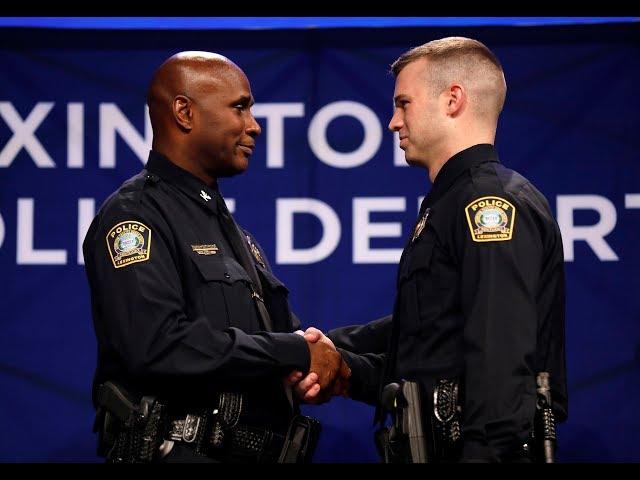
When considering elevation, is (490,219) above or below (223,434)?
above

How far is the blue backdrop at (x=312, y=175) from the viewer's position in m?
4.41

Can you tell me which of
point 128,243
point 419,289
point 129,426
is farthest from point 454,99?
point 129,426

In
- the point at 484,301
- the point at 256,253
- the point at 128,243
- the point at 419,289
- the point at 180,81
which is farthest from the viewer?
the point at 256,253

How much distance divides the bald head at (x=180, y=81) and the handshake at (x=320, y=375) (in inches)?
32.7

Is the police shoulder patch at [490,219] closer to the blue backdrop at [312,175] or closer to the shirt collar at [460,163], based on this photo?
the shirt collar at [460,163]

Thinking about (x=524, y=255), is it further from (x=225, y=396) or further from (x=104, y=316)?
(x=104, y=316)

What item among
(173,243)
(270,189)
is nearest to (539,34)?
(270,189)

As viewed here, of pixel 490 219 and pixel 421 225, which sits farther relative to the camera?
pixel 421 225

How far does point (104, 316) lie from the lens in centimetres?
284

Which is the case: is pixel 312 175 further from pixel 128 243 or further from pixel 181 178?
pixel 128 243

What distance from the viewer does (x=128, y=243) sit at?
9.35 ft

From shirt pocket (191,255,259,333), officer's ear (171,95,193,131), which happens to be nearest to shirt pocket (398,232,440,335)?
shirt pocket (191,255,259,333)

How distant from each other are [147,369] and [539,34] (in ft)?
8.67

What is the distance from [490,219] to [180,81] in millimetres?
1171
